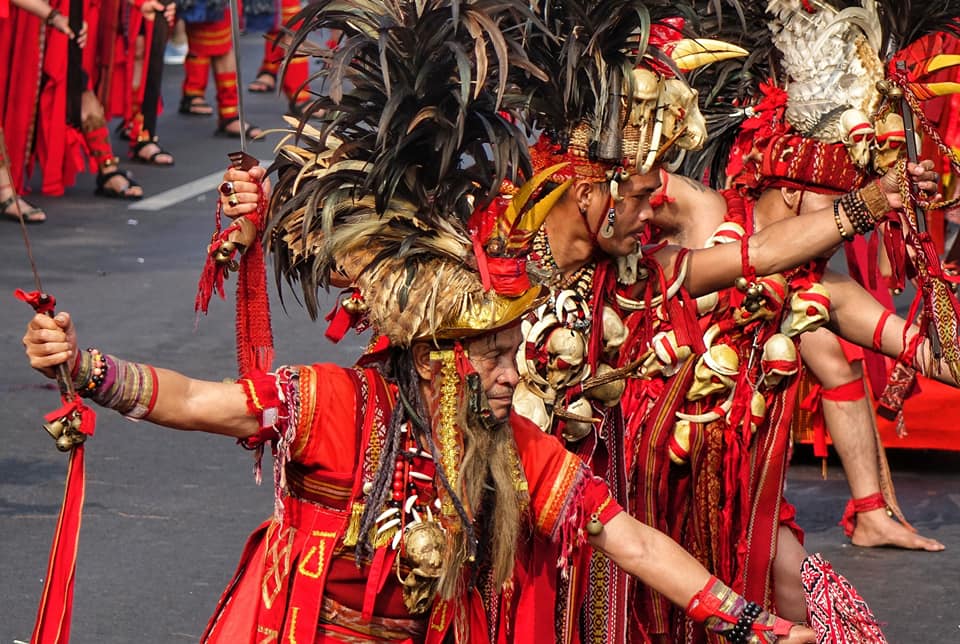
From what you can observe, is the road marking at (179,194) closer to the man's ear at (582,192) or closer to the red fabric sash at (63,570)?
the man's ear at (582,192)

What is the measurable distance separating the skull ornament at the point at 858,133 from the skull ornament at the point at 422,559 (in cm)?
204

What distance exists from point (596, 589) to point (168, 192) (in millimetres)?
8170

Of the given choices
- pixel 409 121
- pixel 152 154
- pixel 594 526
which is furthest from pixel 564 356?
pixel 152 154

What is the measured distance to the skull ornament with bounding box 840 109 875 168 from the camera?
5035mm

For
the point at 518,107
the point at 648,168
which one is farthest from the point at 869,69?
the point at 518,107

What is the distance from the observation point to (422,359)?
3.68m

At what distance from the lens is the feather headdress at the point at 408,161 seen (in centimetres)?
359

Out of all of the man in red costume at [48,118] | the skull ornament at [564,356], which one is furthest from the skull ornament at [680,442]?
the man in red costume at [48,118]

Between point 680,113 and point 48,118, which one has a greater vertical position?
point 680,113

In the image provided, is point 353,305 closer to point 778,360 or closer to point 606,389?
point 606,389

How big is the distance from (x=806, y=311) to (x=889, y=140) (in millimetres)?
537

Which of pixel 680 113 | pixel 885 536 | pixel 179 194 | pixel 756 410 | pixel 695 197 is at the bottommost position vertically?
pixel 179 194

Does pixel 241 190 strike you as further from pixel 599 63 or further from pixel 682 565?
pixel 682 565

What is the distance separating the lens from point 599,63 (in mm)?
4348
